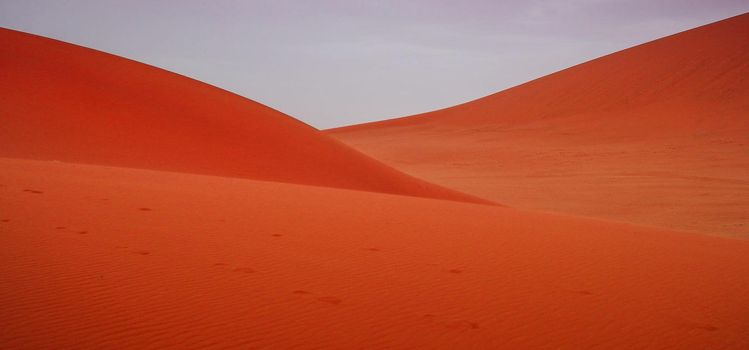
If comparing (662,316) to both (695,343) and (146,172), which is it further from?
(146,172)

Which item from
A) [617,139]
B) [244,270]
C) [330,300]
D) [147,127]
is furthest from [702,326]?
[617,139]

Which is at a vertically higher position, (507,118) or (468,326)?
(507,118)

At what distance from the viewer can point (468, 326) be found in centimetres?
420

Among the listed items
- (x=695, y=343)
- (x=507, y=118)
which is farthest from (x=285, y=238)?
(x=507, y=118)

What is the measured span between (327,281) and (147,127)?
15.2 metres

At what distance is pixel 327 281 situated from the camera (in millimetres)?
5027

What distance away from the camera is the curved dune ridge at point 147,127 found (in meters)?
16.2

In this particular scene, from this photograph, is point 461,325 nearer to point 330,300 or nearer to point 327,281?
point 330,300

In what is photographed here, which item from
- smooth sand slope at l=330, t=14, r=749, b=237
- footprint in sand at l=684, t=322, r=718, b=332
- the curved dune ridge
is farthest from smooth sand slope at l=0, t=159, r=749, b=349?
smooth sand slope at l=330, t=14, r=749, b=237

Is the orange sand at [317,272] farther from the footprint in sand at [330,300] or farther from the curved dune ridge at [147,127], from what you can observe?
the curved dune ridge at [147,127]

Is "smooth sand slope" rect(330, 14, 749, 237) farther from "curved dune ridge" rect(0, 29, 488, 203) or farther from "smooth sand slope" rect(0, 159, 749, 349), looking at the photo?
"smooth sand slope" rect(0, 159, 749, 349)

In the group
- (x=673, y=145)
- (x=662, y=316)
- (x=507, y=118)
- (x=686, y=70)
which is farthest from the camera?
(x=507, y=118)

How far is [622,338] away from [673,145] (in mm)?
31257

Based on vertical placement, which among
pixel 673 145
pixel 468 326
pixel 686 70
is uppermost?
pixel 686 70
